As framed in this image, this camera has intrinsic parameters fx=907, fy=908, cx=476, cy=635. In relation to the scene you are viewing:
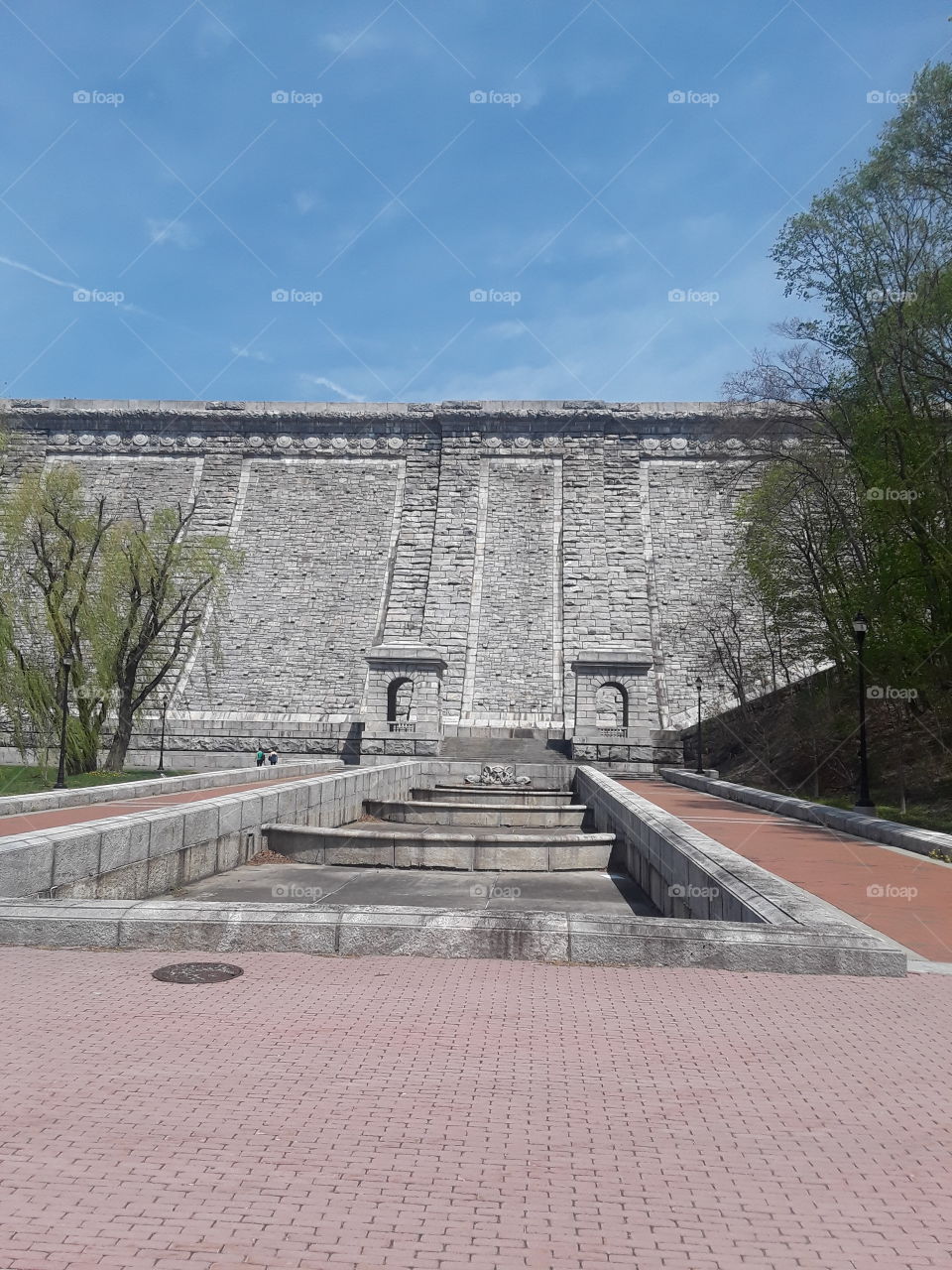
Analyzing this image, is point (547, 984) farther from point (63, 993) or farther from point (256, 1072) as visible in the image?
point (63, 993)


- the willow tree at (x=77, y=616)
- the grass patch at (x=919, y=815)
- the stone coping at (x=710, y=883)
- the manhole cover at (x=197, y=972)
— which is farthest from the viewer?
the willow tree at (x=77, y=616)

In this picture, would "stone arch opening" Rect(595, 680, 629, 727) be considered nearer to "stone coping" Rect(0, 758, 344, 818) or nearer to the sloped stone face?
the sloped stone face

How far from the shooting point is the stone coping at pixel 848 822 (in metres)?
11.7

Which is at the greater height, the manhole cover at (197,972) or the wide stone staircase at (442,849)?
the manhole cover at (197,972)

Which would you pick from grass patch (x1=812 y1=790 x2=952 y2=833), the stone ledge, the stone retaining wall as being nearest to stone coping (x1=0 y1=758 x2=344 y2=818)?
the stone ledge

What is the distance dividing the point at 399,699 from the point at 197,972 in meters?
33.1

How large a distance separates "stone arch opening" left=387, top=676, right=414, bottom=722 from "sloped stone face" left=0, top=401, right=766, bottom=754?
3.51 ft

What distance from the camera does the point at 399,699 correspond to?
39062 mm

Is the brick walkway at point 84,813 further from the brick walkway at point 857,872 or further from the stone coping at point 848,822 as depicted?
the stone coping at point 848,822

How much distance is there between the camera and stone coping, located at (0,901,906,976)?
620cm

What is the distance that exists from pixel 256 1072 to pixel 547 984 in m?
2.16

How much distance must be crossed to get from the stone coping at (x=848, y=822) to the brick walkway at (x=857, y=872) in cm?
24

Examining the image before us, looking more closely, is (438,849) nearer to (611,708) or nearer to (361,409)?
(611,708)

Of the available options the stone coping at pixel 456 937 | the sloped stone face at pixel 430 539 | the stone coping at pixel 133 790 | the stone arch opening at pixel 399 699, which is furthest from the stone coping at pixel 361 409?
the stone coping at pixel 456 937
